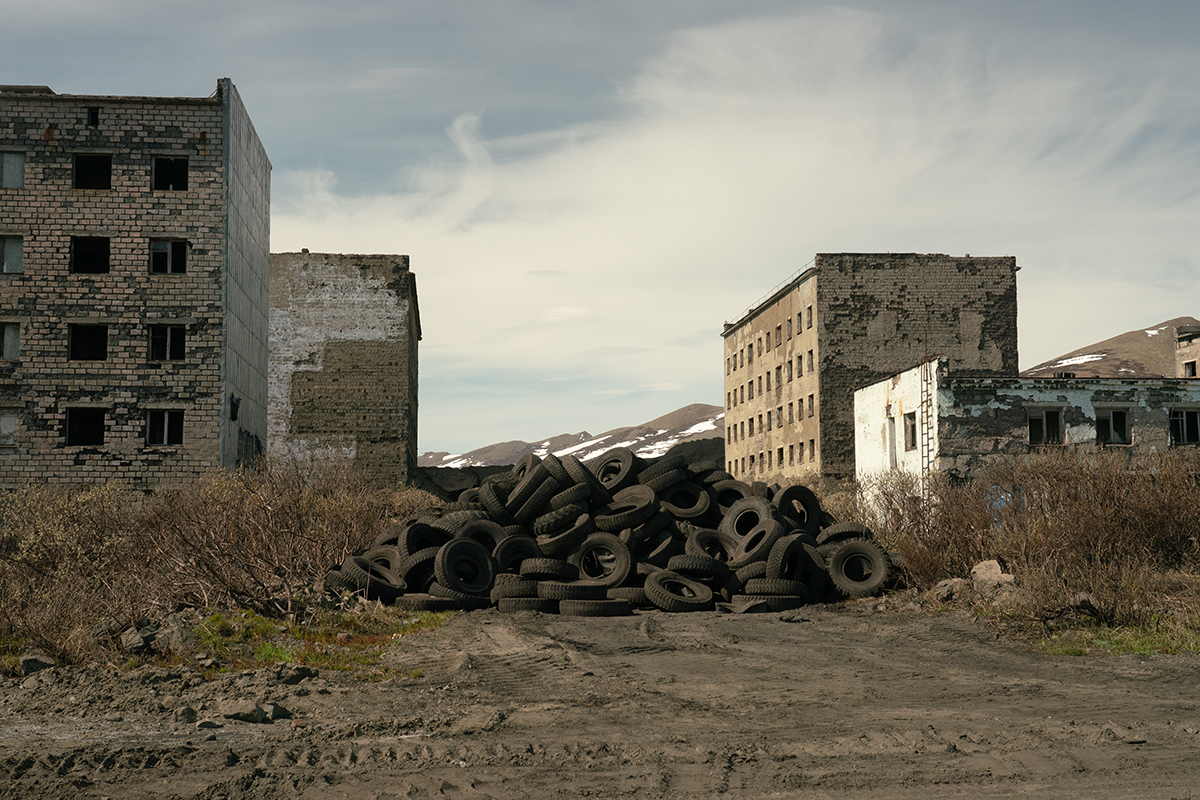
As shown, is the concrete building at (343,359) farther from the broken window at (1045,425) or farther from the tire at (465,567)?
the tire at (465,567)

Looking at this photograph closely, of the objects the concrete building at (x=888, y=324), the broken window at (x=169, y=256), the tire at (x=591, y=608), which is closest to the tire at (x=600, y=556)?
the tire at (x=591, y=608)

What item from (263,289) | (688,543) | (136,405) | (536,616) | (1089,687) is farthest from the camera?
(263,289)

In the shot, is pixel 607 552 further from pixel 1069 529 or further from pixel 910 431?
pixel 910 431

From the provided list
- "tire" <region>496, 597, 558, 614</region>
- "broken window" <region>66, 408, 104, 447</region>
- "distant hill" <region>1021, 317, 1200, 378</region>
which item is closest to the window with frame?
"broken window" <region>66, 408, 104, 447</region>

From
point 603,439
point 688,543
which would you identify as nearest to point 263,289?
point 688,543

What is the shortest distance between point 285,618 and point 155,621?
1404mm

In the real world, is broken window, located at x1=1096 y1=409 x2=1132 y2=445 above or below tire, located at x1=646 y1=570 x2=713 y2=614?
above

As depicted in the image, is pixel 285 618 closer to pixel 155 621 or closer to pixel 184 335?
pixel 155 621

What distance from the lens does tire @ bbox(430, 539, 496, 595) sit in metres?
13.3

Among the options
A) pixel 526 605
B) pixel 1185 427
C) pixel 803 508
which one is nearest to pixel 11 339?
pixel 526 605

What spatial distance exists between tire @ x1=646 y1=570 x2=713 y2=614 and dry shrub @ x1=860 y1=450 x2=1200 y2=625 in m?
3.30

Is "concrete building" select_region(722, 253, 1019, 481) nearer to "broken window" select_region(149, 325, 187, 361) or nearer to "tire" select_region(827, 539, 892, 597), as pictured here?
"broken window" select_region(149, 325, 187, 361)

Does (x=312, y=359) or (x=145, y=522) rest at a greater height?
(x=312, y=359)

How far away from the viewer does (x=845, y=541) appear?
1542 cm
